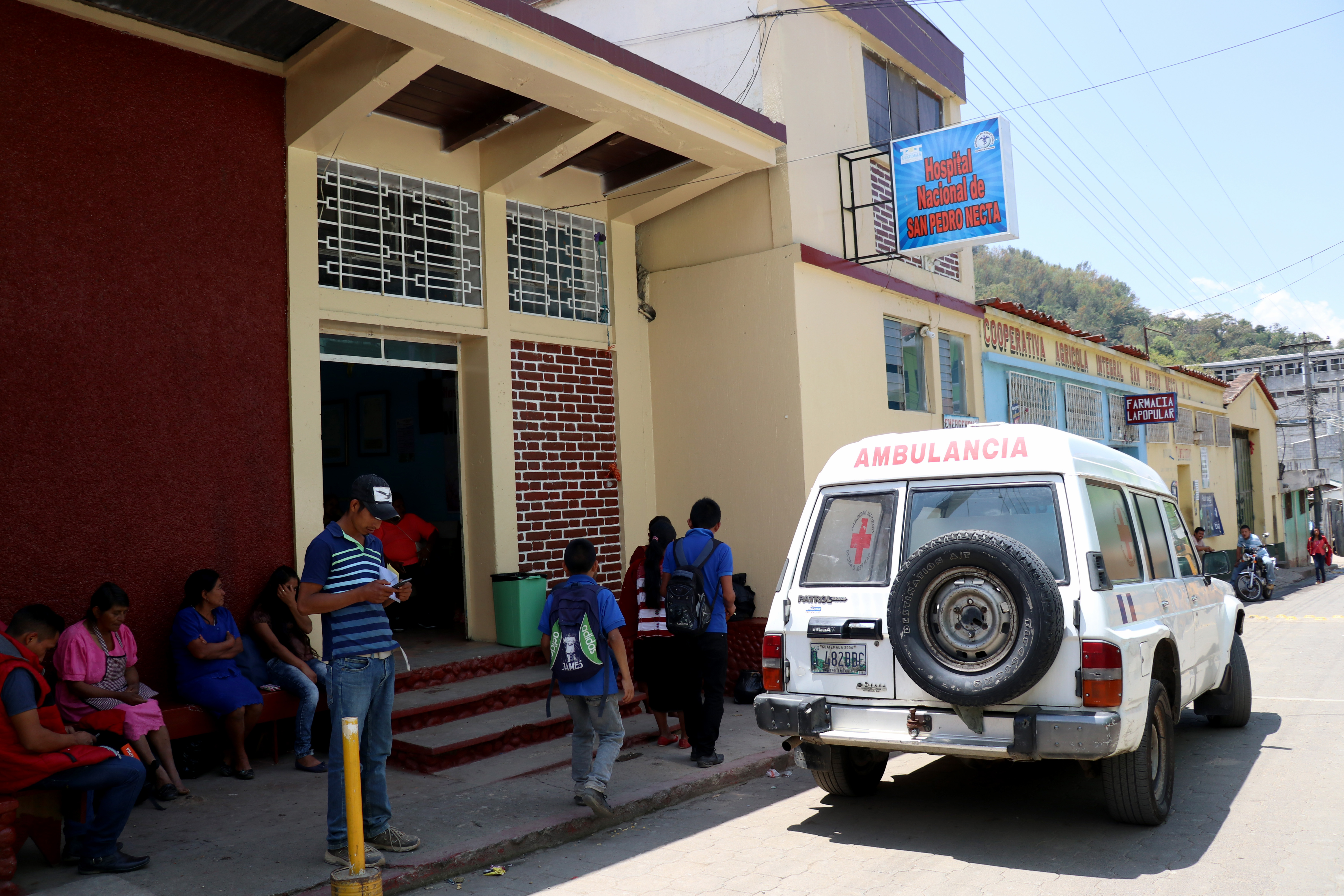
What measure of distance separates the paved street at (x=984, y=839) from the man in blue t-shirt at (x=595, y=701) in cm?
28

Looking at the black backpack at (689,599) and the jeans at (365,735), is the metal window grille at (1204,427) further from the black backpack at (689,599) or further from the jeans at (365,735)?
the jeans at (365,735)

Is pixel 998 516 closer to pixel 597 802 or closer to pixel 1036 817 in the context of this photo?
pixel 1036 817

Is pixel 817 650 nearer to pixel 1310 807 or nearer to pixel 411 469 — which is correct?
pixel 1310 807

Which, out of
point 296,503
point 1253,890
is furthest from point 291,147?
point 1253,890

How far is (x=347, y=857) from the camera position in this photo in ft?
15.3

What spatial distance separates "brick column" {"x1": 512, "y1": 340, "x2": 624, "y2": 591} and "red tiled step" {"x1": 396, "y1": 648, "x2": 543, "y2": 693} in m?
0.86

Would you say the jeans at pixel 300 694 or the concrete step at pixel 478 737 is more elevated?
the jeans at pixel 300 694

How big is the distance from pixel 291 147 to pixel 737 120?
383 cm

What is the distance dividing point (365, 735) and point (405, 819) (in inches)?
34.9

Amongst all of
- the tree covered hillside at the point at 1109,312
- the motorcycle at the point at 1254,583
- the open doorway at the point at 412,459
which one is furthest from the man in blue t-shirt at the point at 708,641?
the tree covered hillside at the point at 1109,312

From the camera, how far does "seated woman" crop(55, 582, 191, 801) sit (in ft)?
17.9

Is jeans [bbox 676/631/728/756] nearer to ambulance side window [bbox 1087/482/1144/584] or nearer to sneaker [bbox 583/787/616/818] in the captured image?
sneaker [bbox 583/787/616/818]

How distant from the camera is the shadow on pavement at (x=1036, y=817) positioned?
15.3 feet

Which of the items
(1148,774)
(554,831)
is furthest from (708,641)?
(1148,774)
